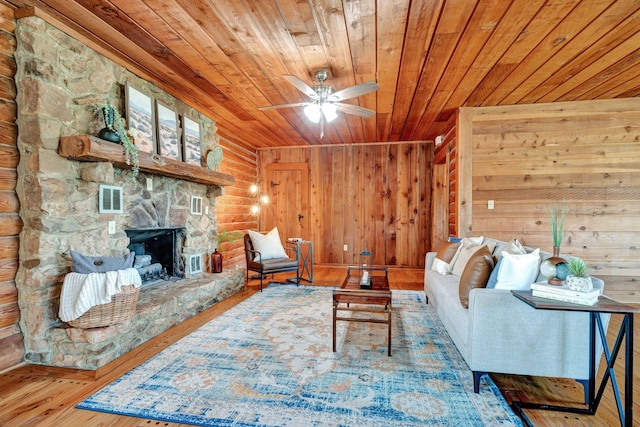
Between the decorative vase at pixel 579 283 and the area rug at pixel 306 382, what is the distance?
767 millimetres

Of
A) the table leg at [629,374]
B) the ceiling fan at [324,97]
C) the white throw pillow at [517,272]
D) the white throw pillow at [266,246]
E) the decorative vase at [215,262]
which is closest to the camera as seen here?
the table leg at [629,374]

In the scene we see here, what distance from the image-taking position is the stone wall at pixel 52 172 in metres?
2.12

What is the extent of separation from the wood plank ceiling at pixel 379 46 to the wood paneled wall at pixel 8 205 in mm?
343

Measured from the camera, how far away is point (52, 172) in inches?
86.6

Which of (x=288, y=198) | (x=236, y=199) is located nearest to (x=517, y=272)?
(x=236, y=199)

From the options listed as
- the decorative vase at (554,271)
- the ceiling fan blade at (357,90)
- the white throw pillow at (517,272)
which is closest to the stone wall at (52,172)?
the ceiling fan blade at (357,90)

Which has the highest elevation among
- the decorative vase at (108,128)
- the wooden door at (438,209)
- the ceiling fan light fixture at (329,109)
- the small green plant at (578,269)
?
the ceiling fan light fixture at (329,109)

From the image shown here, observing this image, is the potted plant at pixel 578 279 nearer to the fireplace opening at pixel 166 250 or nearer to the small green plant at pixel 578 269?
the small green plant at pixel 578 269

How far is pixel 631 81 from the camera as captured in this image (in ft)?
10.2

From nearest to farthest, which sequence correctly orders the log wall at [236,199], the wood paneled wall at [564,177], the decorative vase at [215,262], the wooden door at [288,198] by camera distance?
the wood paneled wall at [564,177], the decorative vase at [215,262], the log wall at [236,199], the wooden door at [288,198]

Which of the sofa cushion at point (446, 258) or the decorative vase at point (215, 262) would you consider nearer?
the sofa cushion at point (446, 258)

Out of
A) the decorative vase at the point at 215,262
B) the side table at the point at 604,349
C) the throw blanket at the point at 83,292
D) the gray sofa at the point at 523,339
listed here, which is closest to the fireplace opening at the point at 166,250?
the decorative vase at the point at 215,262

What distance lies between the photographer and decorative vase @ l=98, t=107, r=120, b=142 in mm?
2443

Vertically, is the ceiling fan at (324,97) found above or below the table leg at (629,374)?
above
